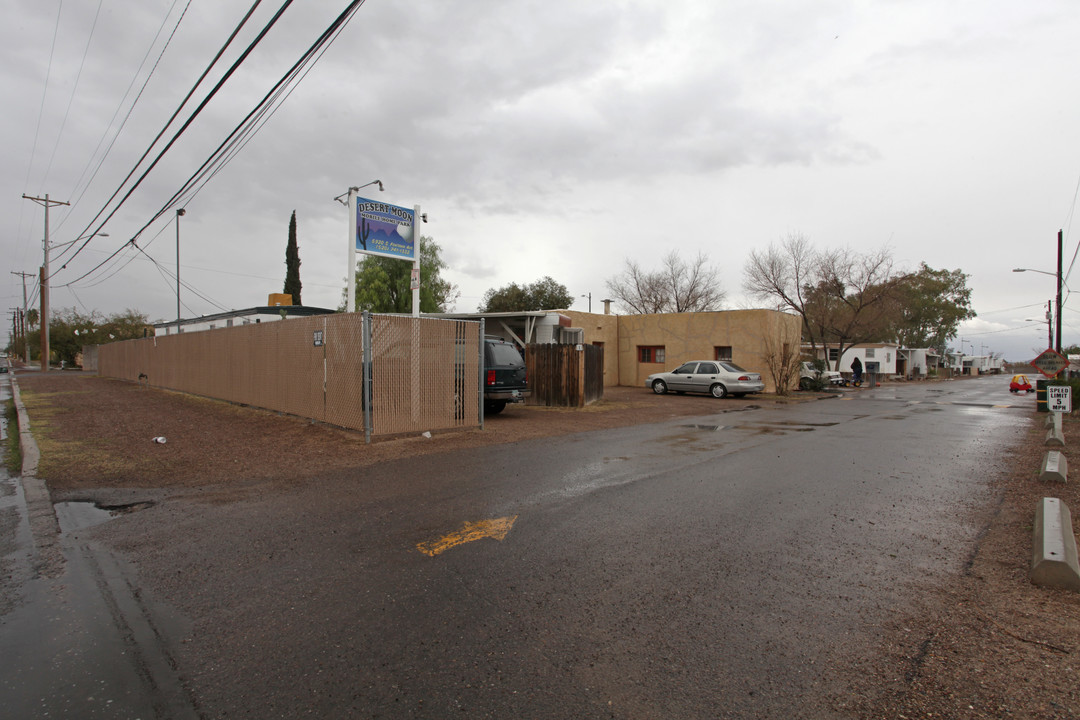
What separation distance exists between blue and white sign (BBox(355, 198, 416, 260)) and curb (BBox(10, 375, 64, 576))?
20.3ft

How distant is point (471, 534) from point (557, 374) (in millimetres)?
11978

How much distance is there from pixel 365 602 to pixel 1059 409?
12613mm

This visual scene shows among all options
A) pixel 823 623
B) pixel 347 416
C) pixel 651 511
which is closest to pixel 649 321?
pixel 347 416

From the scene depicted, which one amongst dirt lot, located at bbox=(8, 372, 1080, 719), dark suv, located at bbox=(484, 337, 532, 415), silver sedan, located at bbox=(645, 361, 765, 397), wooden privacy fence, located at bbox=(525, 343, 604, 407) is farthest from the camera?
silver sedan, located at bbox=(645, 361, 765, 397)

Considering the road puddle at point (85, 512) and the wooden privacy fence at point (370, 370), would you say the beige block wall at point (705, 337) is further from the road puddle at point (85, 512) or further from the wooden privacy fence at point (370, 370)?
the road puddle at point (85, 512)

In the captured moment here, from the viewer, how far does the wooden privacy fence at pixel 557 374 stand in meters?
16.6

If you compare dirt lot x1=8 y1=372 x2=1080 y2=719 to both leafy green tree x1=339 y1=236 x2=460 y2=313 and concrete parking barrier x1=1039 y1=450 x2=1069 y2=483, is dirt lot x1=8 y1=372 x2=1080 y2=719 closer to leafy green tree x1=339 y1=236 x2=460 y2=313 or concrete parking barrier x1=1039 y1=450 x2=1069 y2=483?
concrete parking barrier x1=1039 y1=450 x2=1069 y2=483

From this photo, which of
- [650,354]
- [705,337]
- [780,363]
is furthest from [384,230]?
[650,354]

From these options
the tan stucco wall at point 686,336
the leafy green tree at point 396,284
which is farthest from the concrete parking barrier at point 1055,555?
the leafy green tree at point 396,284

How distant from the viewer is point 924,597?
375cm

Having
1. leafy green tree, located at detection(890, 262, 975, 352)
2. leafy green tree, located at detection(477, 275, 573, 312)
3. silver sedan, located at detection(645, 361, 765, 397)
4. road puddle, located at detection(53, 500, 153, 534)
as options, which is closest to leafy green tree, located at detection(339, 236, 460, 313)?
leafy green tree, located at detection(477, 275, 573, 312)

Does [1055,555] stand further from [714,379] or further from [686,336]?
[686,336]

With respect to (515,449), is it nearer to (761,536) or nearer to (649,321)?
(761,536)

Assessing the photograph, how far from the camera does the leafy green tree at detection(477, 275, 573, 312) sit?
5034 centimetres
